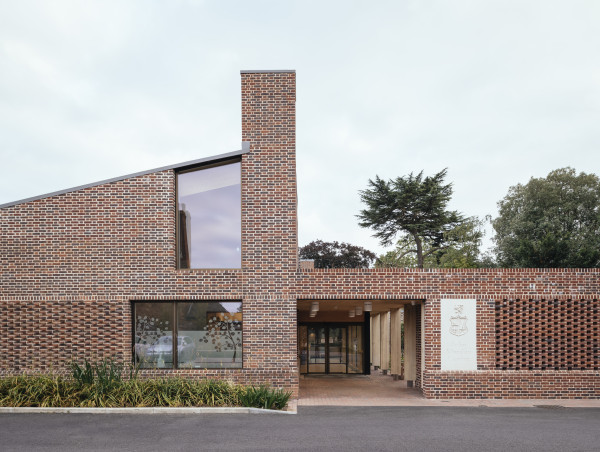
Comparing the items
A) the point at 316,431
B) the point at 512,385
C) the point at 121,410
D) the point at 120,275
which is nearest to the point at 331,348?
the point at 512,385

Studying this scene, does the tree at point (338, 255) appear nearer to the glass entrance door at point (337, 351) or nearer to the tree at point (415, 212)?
the tree at point (415, 212)

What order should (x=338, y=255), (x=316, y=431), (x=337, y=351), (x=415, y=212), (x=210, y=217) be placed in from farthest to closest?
(x=338, y=255)
(x=415, y=212)
(x=337, y=351)
(x=210, y=217)
(x=316, y=431)

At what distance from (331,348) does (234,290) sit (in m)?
10.2

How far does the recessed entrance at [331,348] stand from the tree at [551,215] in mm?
16403

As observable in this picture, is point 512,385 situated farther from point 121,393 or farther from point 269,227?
point 121,393

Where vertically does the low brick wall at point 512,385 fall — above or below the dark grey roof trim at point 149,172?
below

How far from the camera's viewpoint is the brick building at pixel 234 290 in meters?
12.8

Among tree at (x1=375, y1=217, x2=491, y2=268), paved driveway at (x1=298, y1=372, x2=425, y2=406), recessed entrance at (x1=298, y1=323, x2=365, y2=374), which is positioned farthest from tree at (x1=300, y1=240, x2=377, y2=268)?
paved driveway at (x1=298, y1=372, x2=425, y2=406)

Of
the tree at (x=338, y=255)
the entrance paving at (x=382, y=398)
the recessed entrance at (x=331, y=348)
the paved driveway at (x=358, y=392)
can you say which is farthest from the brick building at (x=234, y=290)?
the tree at (x=338, y=255)

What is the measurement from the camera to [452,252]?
3825cm

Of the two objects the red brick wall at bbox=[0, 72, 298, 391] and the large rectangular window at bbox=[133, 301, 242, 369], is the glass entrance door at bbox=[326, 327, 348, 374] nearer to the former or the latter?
the red brick wall at bbox=[0, 72, 298, 391]

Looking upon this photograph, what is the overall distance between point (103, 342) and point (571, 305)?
11833 millimetres

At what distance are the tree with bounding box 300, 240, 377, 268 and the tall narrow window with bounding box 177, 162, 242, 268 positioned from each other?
40521 millimetres

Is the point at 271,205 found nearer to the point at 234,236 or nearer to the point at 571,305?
the point at 234,236
